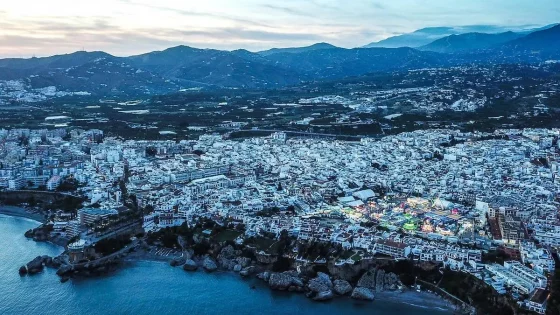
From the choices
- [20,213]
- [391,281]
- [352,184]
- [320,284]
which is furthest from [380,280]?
[20,213]

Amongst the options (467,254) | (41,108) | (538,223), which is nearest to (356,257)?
(467,254)

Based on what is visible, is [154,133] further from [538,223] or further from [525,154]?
[538,223]

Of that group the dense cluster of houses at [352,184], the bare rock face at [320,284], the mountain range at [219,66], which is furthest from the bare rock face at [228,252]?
the mountain range at [219,66]

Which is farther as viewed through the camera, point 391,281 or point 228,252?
point 228,252

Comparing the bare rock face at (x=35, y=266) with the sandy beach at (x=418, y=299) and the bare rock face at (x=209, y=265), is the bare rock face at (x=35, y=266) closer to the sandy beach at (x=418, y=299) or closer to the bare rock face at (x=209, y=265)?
the bare rock face at (x=209, y=265)

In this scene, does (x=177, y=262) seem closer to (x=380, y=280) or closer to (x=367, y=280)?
(x=367, y=280)

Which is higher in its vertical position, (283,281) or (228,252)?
(228,252)

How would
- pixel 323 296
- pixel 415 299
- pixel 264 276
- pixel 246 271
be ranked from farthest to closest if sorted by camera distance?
pixel 246 271 < pixel 264 276 < pixel 323 296 < pixel 415 299
